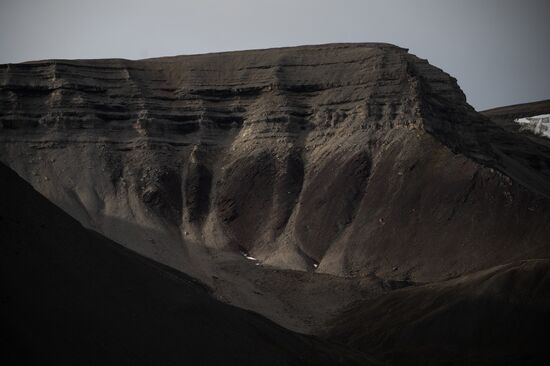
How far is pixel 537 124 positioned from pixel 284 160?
6274 cm

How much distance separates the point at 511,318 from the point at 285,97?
133ft

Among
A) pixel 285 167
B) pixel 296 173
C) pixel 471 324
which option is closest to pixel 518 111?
pixel 296 173

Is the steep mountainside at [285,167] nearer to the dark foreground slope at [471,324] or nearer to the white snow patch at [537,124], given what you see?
the dark foreground slope at [471,324]

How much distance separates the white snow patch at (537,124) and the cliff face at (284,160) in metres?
36.7

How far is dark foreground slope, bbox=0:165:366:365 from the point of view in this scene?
32.1m

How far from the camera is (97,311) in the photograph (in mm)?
34812

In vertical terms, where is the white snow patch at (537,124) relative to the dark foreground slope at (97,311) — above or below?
above

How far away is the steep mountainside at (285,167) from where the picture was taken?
67.7 m

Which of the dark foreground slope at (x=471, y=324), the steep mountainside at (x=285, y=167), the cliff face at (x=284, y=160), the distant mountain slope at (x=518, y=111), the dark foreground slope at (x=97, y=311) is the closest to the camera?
the dark foreground slope at (x=97, y=311)

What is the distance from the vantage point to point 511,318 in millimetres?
50031

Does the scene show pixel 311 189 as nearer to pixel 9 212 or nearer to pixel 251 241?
pixel 251 241

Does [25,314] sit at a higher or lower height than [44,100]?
lower

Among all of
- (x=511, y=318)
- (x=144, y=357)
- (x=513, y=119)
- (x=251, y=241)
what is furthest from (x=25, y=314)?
(x=513, y=119)

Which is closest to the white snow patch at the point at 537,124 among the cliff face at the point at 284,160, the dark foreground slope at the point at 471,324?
the cliff face at the point at 284,160
